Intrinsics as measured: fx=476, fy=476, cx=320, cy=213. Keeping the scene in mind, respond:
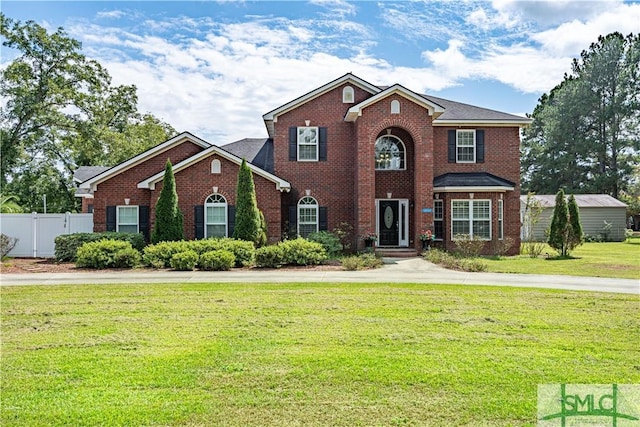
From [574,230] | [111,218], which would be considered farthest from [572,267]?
[111,218]

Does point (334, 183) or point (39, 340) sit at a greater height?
point (334, 183)

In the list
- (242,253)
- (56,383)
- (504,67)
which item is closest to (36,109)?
(242,253)

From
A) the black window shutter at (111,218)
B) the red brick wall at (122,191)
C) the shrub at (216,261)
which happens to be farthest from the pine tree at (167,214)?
the shrub at (216,261)

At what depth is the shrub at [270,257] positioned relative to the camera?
16297 millimetres

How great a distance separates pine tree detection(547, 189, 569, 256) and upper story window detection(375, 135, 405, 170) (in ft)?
23.5

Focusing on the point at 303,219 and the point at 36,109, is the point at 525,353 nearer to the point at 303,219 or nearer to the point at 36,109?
the point at 303,219

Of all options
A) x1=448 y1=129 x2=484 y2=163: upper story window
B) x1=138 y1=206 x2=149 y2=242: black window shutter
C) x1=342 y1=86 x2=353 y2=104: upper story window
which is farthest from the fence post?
x1=448 y1=129 x2=484 y2=163: upper story window

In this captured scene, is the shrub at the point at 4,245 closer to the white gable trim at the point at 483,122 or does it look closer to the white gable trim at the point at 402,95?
the white gable trim at the point at 402,95

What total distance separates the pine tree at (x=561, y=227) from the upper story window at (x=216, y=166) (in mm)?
15018

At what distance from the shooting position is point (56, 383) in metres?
5.51

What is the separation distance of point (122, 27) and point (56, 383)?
1426 centimetres

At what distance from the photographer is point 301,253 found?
16688 mm

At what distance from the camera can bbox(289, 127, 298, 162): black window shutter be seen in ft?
73.3

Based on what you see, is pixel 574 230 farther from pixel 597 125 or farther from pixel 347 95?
pixel 597 125
